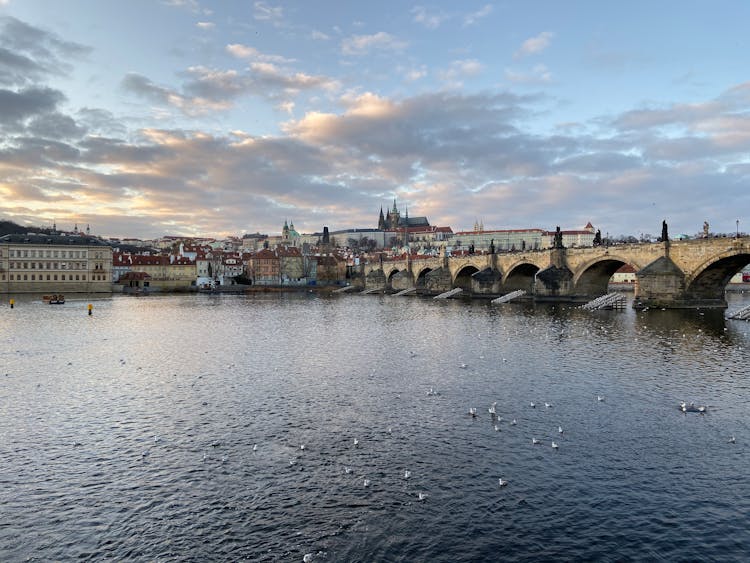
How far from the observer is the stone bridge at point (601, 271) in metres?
48.9

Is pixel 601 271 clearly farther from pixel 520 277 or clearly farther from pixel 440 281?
pixel 440 281

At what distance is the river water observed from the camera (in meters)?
9.44

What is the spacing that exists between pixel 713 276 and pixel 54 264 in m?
111

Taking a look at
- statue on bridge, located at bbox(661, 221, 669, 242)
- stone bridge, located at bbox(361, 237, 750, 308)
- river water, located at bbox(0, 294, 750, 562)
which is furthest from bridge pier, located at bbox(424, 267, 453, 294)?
river water, located at bbox(0, 294, 750, 562)

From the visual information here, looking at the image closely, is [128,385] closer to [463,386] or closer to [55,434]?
[55,434]

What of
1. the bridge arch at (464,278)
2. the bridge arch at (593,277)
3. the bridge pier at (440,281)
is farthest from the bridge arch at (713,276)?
the bridge pier at (440,281)

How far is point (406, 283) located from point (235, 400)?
9593cm

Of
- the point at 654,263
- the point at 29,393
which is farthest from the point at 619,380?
the point at 654,263

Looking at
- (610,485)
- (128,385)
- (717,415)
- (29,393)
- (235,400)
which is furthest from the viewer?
(128,385)

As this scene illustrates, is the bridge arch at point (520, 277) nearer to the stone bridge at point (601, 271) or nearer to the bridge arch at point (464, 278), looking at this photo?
the stone bridge at point (601, 271)

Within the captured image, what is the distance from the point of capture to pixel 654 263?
52406 millimetres

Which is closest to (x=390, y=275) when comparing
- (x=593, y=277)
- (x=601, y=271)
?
(x=593, y=277)

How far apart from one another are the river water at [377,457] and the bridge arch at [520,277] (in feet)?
177

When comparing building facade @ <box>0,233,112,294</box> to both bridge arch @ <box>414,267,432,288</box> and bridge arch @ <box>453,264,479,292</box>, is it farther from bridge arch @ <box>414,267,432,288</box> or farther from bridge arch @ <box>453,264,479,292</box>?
bridge arch @ <box>453,264,479,292</box>
